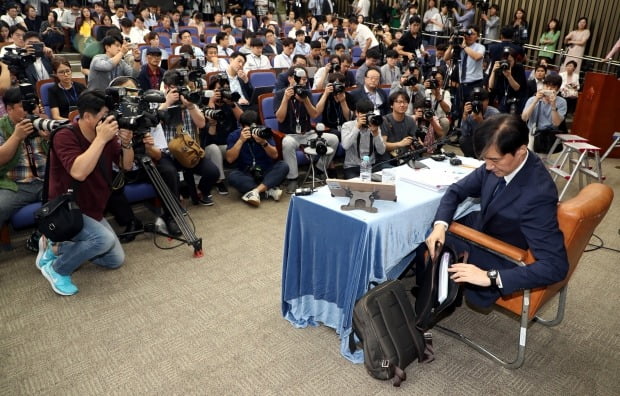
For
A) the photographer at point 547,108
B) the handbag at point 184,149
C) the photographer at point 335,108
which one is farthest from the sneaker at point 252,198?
the photographer at point 547,108

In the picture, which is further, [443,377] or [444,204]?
[444,204]

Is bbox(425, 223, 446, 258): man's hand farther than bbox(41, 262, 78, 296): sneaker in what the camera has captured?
No

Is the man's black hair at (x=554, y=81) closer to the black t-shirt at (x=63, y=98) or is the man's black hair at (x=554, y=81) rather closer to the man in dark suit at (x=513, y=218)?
the man in dark suit at (x=513, y=218)

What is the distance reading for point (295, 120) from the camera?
425cm

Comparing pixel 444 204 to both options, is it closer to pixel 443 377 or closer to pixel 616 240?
pixel 443 377

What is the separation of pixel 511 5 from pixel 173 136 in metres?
8.20

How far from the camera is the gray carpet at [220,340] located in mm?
1998

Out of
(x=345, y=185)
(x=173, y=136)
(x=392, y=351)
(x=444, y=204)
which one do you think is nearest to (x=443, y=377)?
(x=392, y=351)

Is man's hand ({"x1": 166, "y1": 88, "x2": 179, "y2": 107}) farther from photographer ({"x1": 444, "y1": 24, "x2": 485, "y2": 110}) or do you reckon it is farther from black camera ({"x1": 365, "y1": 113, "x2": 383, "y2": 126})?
photographer ({"x1": 444, "y1": 24, "x2": 485, "y2": 110})

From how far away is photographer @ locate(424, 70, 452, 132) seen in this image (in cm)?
486

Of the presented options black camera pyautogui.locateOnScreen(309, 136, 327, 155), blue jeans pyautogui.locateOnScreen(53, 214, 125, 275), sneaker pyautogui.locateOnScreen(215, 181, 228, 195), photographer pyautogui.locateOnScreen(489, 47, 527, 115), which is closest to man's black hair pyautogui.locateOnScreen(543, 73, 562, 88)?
photographer pyautogui.locateOnScreen(489, 47, 527, 115)

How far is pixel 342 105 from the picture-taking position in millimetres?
4449

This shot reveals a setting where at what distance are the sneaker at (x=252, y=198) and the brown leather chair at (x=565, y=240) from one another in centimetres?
210

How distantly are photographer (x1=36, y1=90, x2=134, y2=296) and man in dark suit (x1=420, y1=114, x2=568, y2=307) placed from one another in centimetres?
184
